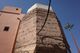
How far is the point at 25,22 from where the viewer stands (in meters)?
9.37

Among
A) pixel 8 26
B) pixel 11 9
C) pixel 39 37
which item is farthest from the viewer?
pixel 11 9

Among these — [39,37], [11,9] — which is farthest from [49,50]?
[11,9]

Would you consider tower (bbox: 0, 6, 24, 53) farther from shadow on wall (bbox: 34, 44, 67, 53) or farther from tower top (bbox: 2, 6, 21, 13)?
shadow on wall (bbox: 34, 44, 67, 53)

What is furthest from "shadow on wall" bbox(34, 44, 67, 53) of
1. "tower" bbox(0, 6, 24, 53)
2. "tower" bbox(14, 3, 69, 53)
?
"tower" bbox(0, 6, 24, 53)

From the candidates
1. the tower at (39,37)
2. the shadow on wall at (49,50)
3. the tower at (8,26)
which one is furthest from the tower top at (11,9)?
the shadow on wall at (49,50)

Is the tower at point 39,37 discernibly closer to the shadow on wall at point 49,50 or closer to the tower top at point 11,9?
the shadow on wall at point 49,50

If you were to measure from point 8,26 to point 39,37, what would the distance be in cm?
310

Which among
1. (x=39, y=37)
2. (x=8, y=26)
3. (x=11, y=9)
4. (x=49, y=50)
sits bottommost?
(x=49, y=50)

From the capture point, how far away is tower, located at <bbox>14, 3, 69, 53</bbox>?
22.6ft

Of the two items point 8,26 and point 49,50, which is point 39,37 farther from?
point 8,26

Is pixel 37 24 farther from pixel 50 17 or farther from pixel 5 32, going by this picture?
pixel 5 32

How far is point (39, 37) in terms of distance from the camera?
23.7ft

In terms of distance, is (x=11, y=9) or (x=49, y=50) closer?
(x=49, y=50)

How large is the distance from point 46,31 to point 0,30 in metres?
3.36
